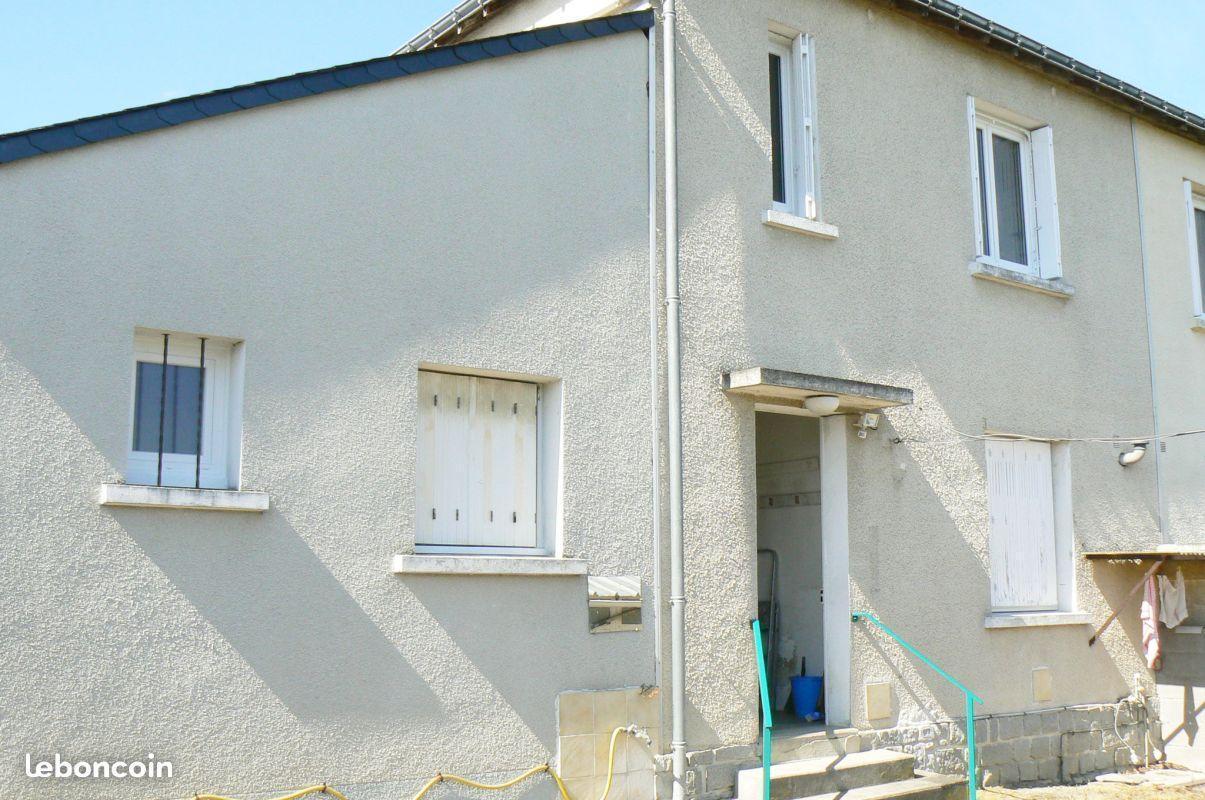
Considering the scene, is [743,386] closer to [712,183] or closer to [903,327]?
[712,183]

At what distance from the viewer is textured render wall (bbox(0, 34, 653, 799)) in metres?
5.96

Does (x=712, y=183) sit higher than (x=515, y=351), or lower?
Result: higher

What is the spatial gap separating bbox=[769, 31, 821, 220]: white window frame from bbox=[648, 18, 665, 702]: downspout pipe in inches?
56.3

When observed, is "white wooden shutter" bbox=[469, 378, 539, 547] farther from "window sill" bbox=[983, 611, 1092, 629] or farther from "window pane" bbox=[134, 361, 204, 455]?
"window sill" bbox=[983, 611, 1092, 629]

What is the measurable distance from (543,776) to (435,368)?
256 cm

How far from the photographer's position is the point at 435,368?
7496 millimetres

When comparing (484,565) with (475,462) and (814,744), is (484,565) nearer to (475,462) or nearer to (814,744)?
(475,462)

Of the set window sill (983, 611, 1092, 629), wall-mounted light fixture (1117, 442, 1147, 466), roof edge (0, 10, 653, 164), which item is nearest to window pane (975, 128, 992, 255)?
wall-mounted light fixture (1117, 442, 1147, 466)

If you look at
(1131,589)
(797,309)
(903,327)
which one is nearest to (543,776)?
(797,309)

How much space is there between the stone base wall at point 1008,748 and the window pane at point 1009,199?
164 inches

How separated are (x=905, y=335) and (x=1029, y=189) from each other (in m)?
2.58

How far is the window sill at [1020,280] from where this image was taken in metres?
10.6

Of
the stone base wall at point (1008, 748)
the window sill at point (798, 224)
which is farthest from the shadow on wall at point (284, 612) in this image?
the window sill at point (798, 224)

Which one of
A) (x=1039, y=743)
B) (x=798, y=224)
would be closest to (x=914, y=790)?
(x=1039, y=743)
